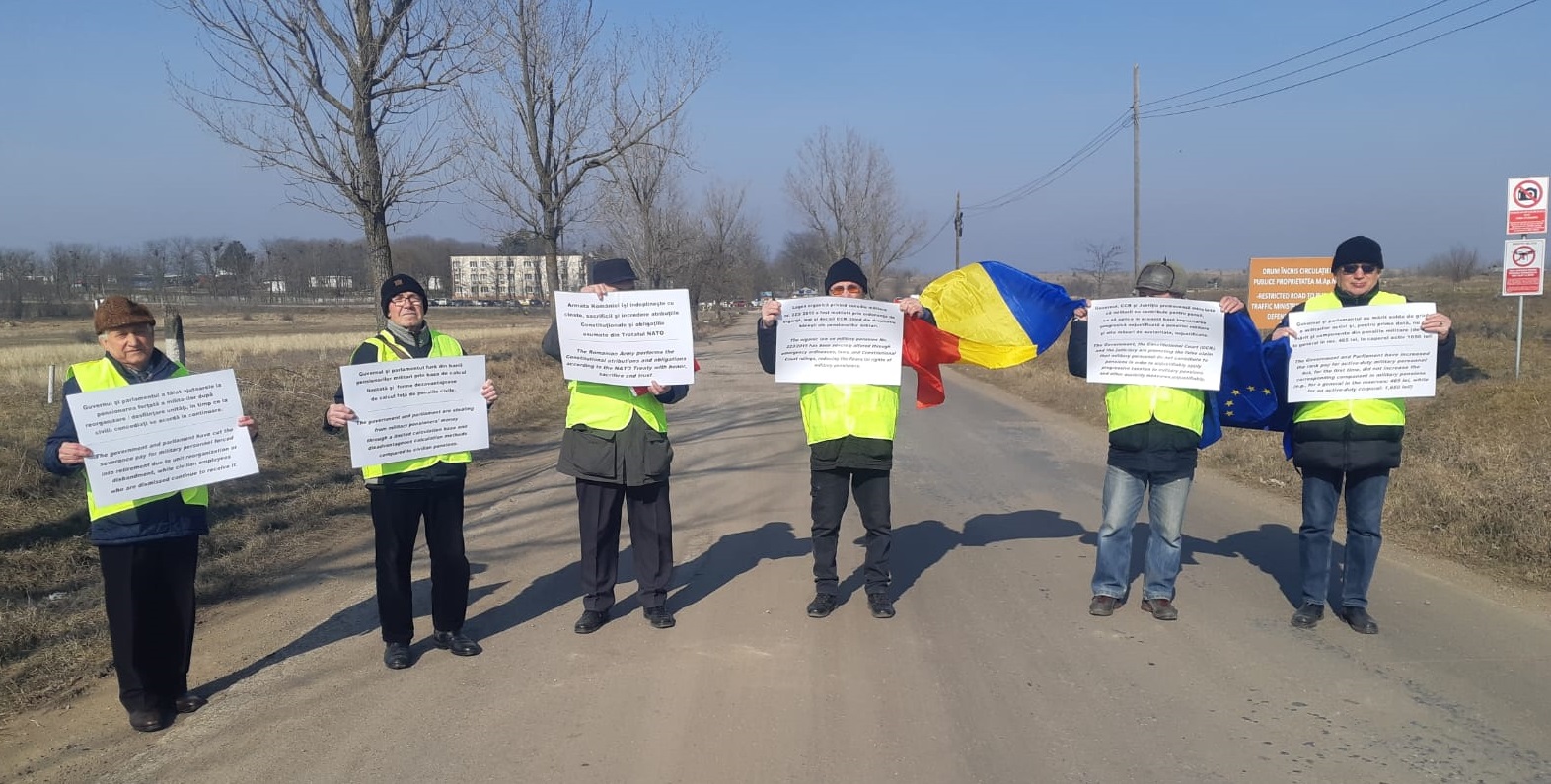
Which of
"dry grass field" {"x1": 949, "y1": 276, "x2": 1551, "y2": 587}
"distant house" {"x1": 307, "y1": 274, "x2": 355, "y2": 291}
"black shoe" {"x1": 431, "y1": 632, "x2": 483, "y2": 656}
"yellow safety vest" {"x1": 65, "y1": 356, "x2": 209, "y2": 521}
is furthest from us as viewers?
"distant house" {"x1": 307, "y1": 274, "x2": 355, "y2": 291}

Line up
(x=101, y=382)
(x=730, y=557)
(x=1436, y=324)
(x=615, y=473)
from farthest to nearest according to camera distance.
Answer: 1. (x=730, y=557)
2. (x=615, y=473)
3. (x=1436, y=324)
4. (x=101, y=382)

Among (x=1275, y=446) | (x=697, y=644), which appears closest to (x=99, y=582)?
(x=697, y=644)

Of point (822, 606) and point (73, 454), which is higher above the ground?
point (73, 454)

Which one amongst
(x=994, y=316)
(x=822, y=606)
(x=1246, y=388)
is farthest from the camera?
(x=994, y=316)

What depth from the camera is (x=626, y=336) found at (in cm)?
530

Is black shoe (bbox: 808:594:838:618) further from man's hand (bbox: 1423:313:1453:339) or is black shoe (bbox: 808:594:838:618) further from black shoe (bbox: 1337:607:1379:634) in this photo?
man's hand (bbox: 1423:313:1453:339)

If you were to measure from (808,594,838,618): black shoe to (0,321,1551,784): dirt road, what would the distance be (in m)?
0.07

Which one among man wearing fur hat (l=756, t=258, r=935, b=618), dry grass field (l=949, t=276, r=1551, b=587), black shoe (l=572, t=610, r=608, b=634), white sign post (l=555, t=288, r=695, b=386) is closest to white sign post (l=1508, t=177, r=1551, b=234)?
dry grass field (l=949, t=276, r=1551, b=587)

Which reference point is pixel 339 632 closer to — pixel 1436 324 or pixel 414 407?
pixel 414 407

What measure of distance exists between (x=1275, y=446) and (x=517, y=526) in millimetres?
8027

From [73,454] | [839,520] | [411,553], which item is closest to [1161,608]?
[839,520]

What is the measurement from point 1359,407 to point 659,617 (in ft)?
13.0

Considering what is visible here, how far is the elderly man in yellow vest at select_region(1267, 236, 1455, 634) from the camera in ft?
17.0

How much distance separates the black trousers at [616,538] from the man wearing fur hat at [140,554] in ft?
6.10
